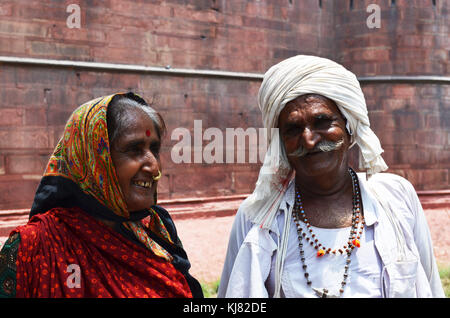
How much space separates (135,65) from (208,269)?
139 inches

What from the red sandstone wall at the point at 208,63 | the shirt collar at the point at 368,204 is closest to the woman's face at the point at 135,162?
the shirt collar at the point at 368,204

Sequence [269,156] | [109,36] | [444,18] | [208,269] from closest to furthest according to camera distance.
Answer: [269,156]
[208,269]
[109,36]
[444,18]

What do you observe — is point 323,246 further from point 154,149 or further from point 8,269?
point 8,269

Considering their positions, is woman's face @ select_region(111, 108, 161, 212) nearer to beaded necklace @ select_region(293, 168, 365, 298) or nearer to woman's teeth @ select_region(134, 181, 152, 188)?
woman's teeth @ select_region(134, 181, 152, 188)

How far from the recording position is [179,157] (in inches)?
336

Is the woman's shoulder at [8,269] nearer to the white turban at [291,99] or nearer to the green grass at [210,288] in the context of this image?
the white turban at [291,99]

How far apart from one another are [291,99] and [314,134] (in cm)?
17

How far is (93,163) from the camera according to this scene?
2.19 meters

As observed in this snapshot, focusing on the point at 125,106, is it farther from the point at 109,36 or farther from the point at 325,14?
the point at 325,14

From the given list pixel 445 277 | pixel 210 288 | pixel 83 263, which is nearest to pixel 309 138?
pixel 83 263

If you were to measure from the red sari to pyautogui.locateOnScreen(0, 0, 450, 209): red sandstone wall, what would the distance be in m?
5.72

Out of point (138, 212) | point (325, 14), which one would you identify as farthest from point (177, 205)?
point (138, 212)

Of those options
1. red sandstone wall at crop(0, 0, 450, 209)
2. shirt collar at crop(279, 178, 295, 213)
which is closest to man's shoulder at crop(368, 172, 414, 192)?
shirt collar at crop(279, 178, 295, 213)

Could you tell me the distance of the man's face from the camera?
6.61 feet
